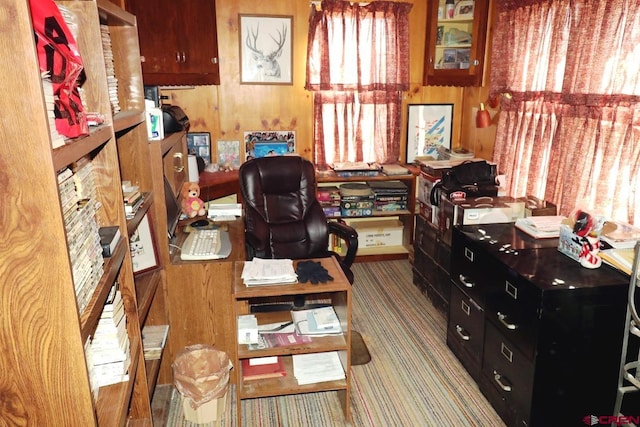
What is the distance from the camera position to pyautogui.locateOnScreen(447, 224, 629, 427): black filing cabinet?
217 cm

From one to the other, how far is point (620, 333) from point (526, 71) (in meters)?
2.05

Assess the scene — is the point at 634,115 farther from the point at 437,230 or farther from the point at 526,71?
the point at 437,230

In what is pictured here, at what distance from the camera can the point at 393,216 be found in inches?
187

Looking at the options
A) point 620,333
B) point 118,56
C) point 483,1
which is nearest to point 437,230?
point 620,333

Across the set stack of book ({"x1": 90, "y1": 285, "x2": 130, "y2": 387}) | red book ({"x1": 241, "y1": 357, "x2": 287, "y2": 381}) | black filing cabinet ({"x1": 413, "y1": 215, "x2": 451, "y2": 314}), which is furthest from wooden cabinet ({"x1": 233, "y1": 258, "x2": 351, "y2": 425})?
black filing cabinet ({"x1": 413, "y1": 215, "x2": 451, "y2": 314})

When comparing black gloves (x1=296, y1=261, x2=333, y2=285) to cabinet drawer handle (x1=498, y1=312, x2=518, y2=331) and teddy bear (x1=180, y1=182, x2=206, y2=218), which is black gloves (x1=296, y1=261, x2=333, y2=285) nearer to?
cabinet drawer handle (x1=498, y1=312, x2=518, y2=331)

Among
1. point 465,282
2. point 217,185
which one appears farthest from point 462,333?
point 217,185

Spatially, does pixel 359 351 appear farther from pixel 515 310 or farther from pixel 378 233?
pixel 378 233

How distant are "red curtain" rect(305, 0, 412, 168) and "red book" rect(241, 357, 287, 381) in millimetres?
2295

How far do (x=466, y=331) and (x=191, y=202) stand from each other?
1.95m

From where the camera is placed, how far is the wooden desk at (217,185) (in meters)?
3.85

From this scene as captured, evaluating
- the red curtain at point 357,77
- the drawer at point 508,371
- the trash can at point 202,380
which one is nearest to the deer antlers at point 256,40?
the red curtain at point 357,77

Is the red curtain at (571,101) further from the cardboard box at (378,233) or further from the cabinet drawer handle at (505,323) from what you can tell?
the cardboard box at (378,233)

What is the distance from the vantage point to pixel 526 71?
3.54 m
